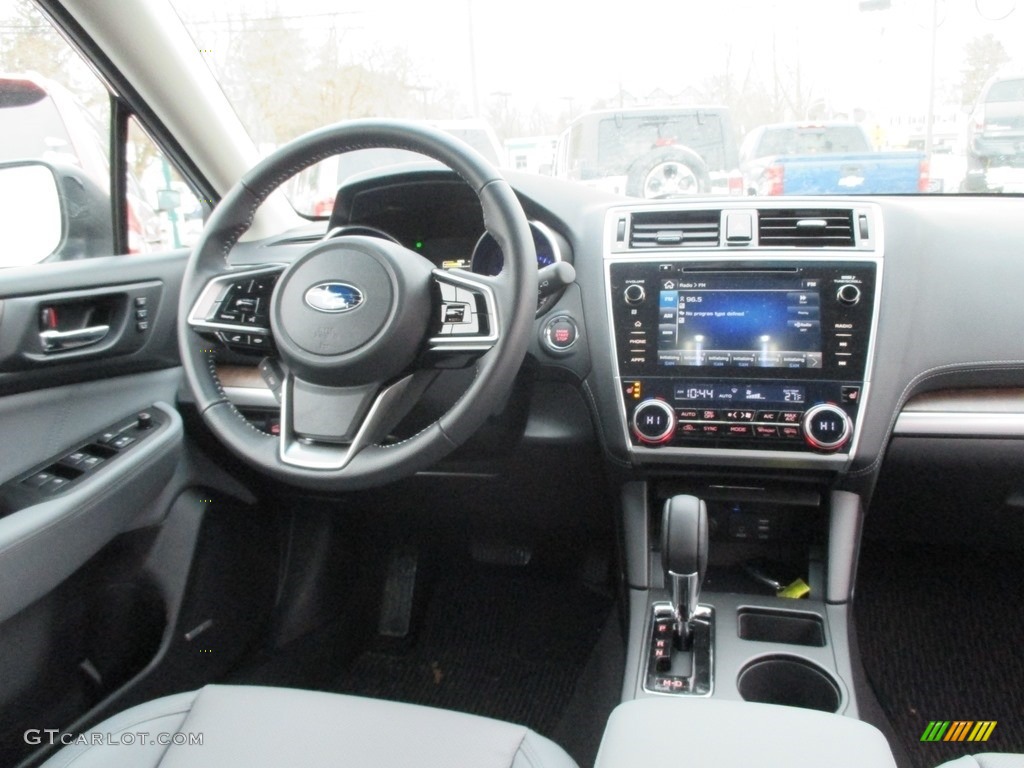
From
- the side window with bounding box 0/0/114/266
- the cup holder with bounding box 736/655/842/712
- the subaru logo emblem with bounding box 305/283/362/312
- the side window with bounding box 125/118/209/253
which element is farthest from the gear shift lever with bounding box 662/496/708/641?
the side window with bounding box 0/0/114/266

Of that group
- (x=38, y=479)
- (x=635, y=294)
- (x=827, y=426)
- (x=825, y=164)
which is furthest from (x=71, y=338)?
(x=825, y=164)

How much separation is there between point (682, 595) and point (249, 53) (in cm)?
169

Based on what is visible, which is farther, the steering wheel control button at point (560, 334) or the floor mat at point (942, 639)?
the floor mat at point (942, 639)

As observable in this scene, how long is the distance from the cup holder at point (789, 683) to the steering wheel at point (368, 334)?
760mm

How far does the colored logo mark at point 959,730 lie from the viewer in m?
2.05

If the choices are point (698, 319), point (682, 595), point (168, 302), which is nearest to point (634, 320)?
point (698, 319)

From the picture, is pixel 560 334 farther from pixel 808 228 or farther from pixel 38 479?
pixel 38 479

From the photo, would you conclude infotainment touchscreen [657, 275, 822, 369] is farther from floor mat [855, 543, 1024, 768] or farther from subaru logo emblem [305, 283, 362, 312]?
floor mat [855, 543, 1024, 768]

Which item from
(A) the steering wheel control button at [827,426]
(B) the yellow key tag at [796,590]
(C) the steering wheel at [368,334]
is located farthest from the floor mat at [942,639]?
(C) the steering wheel at [368,334]

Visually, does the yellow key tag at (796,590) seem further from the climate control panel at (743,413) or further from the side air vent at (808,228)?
the side air vent at (808,228)

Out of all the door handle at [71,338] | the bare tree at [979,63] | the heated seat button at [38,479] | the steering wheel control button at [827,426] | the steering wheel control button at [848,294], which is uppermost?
the bare tree at [979,63]

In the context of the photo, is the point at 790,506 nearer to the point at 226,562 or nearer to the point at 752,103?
A: the point at 752,103

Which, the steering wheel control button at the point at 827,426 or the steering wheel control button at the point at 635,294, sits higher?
the steering wheel control button at the point at 635,294

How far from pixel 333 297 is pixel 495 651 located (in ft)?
4.59
